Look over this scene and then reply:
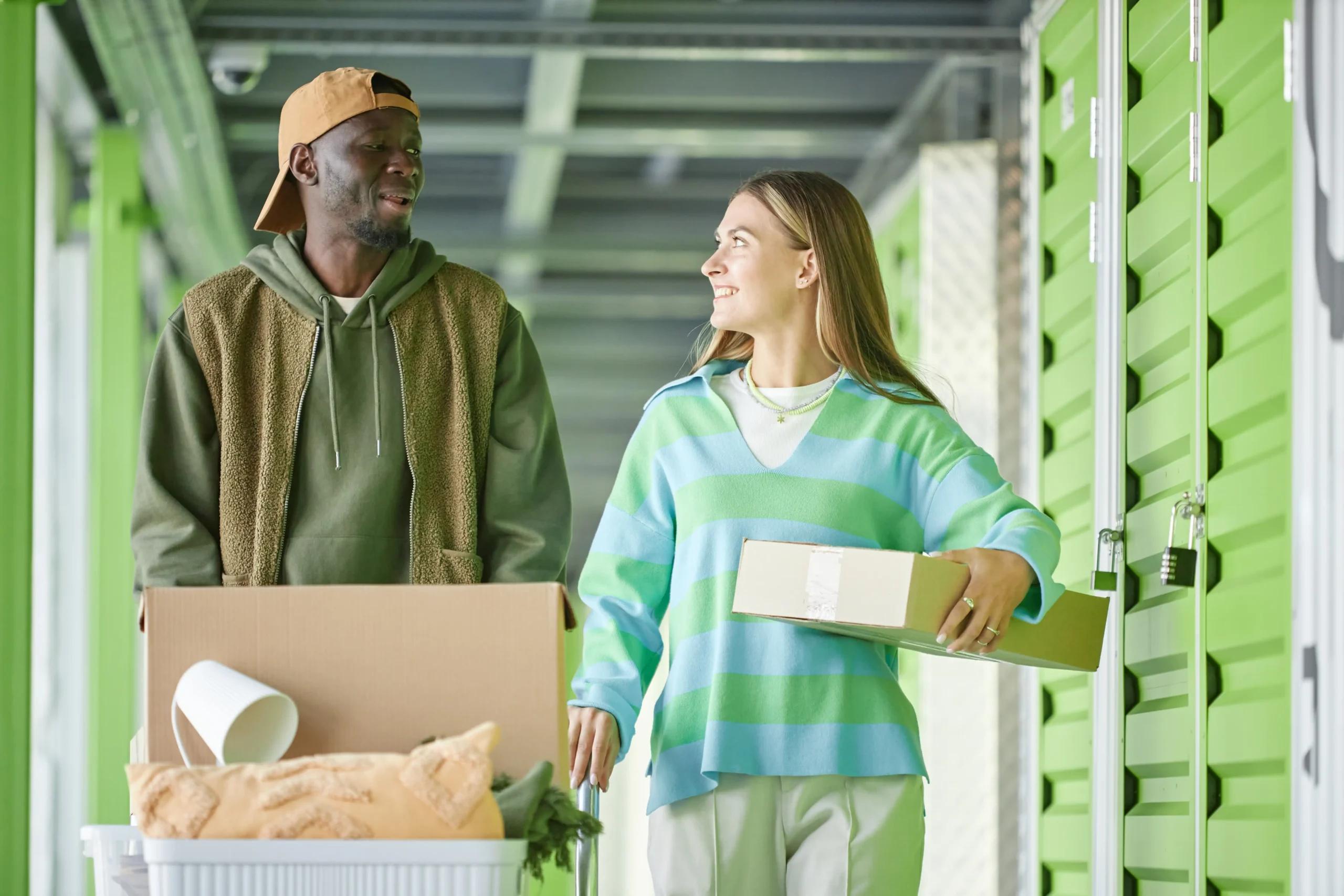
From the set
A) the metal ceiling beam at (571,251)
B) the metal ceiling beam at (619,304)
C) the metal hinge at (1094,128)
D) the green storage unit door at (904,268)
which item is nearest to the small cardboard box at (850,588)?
the metal hinge at (1094,128)

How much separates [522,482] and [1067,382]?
1.67 metres

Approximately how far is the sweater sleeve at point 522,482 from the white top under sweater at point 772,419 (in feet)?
0.92

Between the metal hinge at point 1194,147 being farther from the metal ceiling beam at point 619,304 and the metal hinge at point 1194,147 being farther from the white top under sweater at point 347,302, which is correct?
the metal ceiling beam at point 619,304

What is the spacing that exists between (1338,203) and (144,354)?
5.67 meters

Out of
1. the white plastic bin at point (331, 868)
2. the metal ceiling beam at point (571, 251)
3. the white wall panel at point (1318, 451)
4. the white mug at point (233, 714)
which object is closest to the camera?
the white plastic bin at point (331, 868)

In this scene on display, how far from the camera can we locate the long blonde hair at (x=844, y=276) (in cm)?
238

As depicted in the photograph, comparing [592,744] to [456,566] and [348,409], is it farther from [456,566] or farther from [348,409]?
[348,409]

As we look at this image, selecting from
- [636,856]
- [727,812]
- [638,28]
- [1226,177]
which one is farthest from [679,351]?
[727,812]

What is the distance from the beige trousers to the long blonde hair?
0.53 meters

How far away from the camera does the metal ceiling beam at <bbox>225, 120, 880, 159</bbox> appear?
21.0 ft

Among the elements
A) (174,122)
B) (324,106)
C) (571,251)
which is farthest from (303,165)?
(571,251)

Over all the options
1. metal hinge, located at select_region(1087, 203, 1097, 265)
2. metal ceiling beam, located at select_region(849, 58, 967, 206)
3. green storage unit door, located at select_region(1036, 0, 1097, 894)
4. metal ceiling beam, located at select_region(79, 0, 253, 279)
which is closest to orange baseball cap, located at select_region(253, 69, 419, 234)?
metal hinge, located at select_region(1087, 203, 1097, 265)

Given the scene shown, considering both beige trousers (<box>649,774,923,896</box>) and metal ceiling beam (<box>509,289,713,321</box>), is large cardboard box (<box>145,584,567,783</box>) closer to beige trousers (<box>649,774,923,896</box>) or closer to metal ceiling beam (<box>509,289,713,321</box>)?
beige trousers (<box>649,774,923,896</box>)

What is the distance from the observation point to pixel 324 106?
2.50 meters
